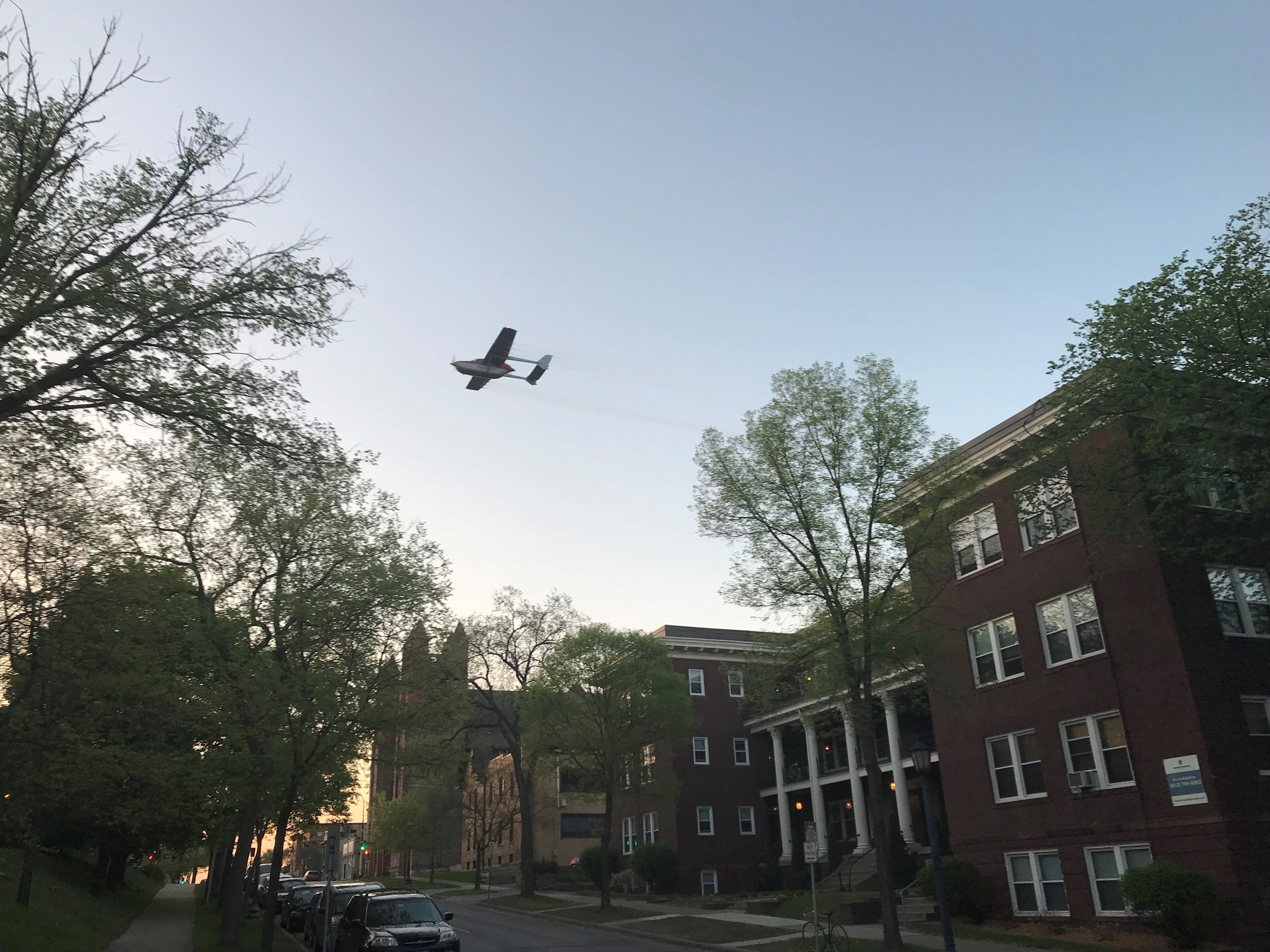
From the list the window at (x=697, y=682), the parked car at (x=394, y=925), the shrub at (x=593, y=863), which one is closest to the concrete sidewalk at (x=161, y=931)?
the parked car at (x=394, y=925)

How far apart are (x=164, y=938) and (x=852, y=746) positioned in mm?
26806

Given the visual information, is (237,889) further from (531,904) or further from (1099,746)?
(1099,746)

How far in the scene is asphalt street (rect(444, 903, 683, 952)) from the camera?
2484cm

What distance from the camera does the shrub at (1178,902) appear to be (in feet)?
62.7

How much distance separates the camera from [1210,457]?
1955cm

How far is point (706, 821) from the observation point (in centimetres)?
5012

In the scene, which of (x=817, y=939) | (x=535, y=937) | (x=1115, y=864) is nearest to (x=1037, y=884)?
(x=1115, y=864)

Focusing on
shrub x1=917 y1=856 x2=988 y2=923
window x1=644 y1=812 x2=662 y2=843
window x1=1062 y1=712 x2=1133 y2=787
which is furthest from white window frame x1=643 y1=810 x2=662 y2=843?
window x1=1062 y1=712 x2=1133 y2=787

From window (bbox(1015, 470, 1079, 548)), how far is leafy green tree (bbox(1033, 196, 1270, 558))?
54 centimetres

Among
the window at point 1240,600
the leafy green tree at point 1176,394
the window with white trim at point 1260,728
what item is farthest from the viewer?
the window at point 1240,600

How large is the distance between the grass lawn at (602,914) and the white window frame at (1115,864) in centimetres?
1627

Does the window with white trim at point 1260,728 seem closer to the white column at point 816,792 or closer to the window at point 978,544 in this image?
the window at point 978,544

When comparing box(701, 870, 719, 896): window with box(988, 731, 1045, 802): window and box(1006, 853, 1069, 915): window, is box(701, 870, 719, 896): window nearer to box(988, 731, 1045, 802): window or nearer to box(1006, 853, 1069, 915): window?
box(988, 731, 1045, 802): window

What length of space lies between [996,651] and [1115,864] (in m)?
6.36
